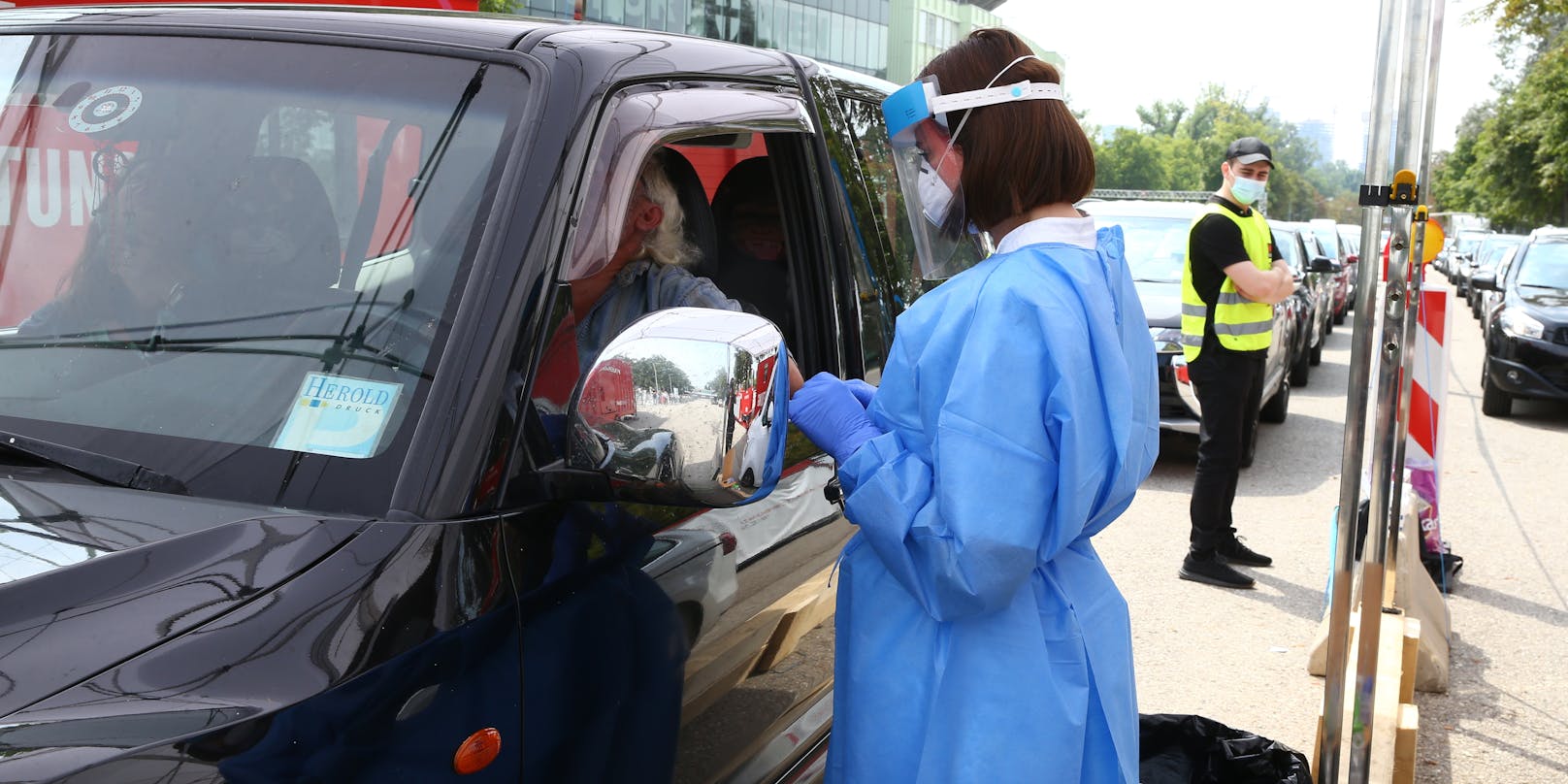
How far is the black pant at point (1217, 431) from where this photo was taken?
658 centimetres

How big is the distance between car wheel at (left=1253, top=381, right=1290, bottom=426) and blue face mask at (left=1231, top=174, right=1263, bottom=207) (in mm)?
5705

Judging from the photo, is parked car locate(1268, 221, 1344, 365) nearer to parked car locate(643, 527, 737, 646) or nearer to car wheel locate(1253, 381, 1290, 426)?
car wheel locate(1253, 381, 1290, 426)

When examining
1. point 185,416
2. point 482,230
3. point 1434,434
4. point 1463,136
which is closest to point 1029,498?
point 482,230

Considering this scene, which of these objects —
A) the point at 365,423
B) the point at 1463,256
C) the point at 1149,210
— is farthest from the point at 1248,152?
the point at 1463,256

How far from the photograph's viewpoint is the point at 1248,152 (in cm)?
687

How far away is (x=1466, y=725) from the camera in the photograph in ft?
16.3

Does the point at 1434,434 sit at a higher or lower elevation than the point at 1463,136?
lower

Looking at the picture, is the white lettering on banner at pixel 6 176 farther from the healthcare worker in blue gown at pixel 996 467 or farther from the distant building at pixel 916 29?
the distant building at pixel 916 29

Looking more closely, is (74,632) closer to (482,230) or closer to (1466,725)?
(482,230)

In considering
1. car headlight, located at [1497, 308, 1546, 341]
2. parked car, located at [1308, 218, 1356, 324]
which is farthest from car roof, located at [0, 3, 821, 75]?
parked car, located at [1308, 218, 1356, 324]

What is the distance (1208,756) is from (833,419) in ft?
6.61

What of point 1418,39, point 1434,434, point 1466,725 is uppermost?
point 1418,39

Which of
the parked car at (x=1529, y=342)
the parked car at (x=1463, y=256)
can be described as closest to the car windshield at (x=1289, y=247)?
the parked car at (x=1529, y=342)

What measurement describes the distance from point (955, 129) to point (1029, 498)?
619mm
